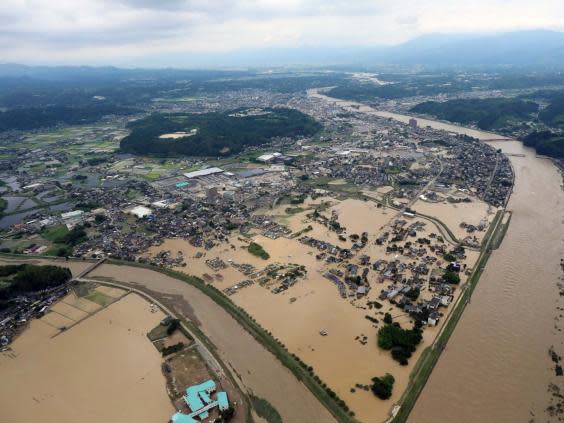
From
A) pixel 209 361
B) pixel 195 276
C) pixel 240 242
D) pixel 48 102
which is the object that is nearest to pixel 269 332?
pixel 209 361

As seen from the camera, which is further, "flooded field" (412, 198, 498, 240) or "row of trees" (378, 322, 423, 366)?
"flooded field" (412, 198, 498, 240)

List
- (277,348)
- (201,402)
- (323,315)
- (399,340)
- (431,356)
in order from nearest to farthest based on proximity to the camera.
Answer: (201,402), (431,356), (399,340), (277,348), (323,315)

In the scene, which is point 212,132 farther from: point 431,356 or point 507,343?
point 507,343

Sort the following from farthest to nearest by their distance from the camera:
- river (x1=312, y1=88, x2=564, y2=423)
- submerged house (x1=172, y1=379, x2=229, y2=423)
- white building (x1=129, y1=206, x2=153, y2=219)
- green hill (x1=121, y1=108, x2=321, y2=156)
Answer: green hill (x1=121, y1=108, x2=321, y2=156)
white building (x1=129, y1=206, x2=153, y2=219)
river (x1=312, y1=88, x2=564, y2=423)
submerged house (x1=172, y1=379, x2=229, y2=423)

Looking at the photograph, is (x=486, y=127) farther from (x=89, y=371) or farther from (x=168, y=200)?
(x=89, y=371)

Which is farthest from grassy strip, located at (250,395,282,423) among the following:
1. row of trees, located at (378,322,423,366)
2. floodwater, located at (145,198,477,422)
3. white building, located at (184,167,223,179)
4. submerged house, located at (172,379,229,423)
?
white building, located at (184,167,223,179)

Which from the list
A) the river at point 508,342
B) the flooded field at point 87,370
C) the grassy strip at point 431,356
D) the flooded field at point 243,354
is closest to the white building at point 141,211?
the flooded field at point 243,354

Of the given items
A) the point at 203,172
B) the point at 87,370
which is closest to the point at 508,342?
the point at 87,370

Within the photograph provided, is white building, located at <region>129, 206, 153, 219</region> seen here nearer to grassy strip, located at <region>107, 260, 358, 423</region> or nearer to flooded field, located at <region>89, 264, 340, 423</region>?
flooded field, located at <region>89, 264, 340, 423</region>
